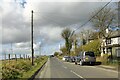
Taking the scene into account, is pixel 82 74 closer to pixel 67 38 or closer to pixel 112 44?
pixel 112 44

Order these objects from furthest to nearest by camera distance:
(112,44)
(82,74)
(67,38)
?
1. (67,38)
2. (112,44)
3. (82,74)

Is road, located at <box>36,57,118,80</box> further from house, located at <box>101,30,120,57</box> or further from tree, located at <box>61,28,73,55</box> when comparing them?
tree, located at <box>61,28,73,55</box>

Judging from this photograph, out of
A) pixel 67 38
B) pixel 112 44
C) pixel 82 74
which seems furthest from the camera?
pixel 67 38

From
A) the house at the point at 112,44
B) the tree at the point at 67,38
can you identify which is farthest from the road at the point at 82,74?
the tree at the point at 67,38

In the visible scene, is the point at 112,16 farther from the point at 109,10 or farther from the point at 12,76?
the point at 12,76

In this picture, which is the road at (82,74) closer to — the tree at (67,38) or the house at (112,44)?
the house at (112,44)

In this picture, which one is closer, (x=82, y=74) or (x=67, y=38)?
(x=82, y=74)

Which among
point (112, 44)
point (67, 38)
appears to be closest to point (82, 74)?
point (112, 44)

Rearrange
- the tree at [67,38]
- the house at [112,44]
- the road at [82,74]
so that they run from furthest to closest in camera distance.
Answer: the tree at [67,38]
the house at [112,44]
the road at [82,74]

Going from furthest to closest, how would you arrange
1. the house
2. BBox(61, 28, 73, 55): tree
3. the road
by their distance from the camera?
BBox(61, 28, 73, 55): tree
the house
the road

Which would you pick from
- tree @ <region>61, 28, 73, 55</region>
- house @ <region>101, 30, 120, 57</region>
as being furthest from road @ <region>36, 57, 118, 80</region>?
tree @ <region>61, 28, 73, 55</region>

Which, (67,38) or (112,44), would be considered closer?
(112,44)

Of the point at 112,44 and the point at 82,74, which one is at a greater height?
the point at 112,44

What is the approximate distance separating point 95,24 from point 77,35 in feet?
158
